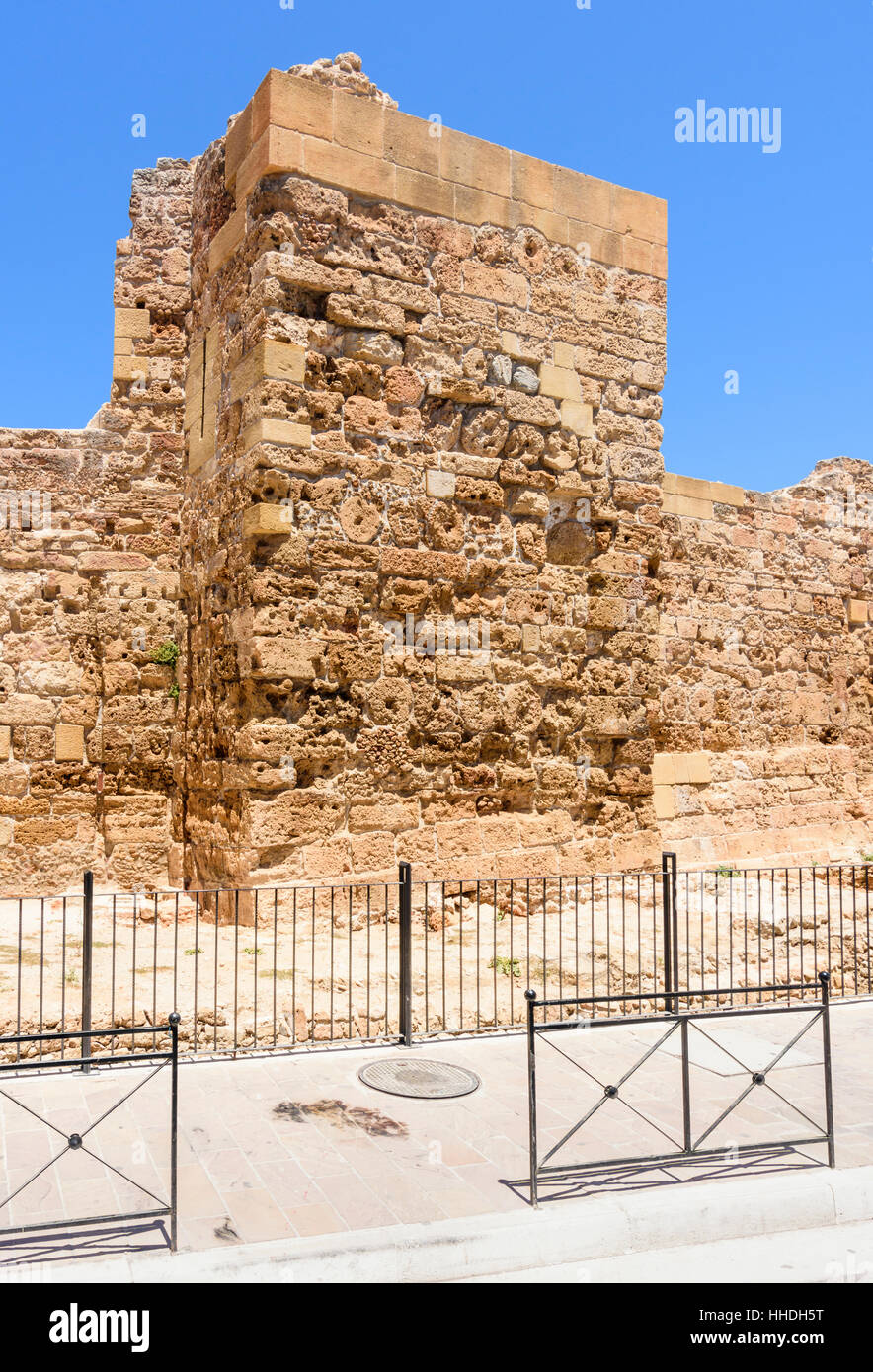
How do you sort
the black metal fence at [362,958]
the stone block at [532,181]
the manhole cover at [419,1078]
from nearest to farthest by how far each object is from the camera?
1. the manhole cover at [419,1078]
2. the black metal fence at [362,958]
3. the stone block at [532,181]

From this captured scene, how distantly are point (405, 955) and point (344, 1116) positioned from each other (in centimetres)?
131

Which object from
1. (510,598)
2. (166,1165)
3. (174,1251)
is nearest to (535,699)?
(510,598)

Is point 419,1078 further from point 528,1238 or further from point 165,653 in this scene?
point 165,653

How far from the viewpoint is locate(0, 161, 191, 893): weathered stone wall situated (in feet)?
28.6

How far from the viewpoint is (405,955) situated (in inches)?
243

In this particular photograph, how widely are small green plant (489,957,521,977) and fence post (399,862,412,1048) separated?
0.92 m

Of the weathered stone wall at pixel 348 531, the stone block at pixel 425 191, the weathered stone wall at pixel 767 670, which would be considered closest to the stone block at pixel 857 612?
the weathered stone wall at pixel 767 670

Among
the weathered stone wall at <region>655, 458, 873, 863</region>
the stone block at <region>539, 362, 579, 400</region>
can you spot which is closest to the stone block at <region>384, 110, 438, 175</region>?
the stone block at <region>539, 362, 579, 400</region>

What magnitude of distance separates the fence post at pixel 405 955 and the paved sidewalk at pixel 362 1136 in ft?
0.65

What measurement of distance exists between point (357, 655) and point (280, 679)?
2.11 feet

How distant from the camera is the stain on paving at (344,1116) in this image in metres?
4.80
